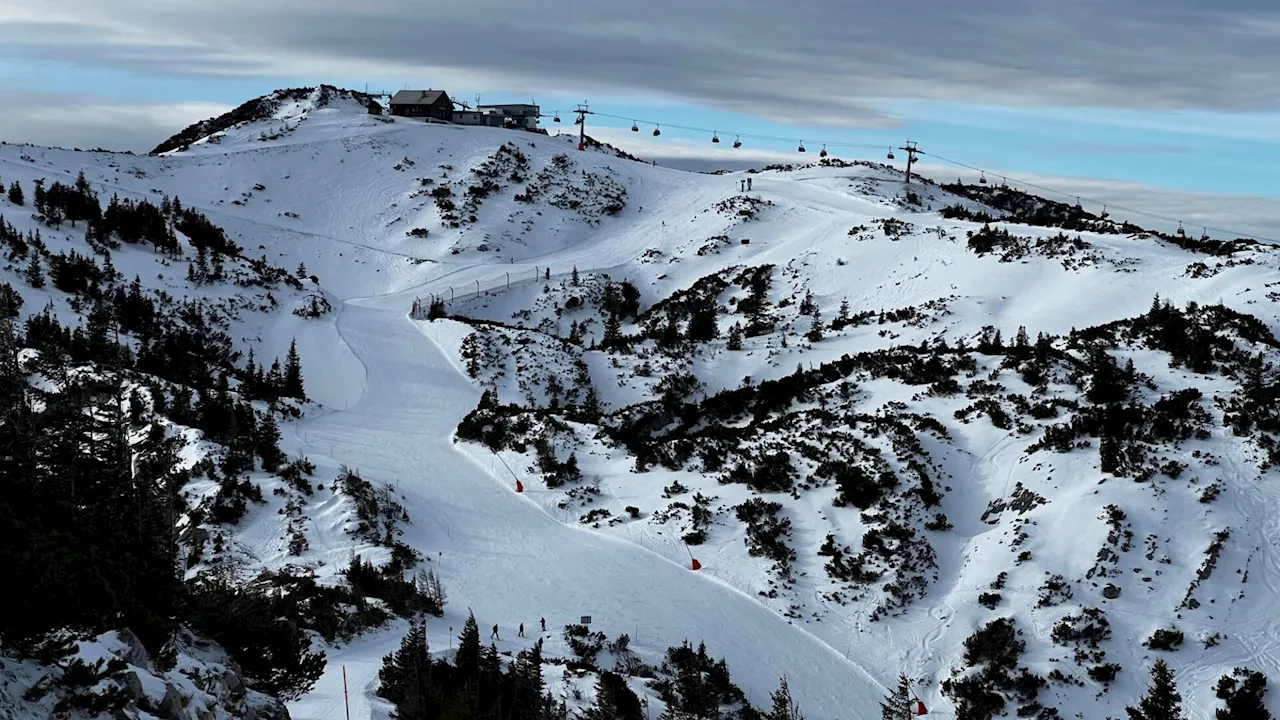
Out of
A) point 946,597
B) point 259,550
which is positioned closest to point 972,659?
point 946,597

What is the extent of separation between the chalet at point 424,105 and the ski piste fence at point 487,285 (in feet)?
158

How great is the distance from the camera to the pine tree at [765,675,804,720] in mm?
20484

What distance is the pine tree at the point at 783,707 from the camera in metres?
20.5

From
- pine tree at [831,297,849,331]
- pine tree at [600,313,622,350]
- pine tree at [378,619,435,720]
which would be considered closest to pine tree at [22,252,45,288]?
pine tree at [600,313,622,350]

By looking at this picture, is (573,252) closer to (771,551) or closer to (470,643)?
(771,551)

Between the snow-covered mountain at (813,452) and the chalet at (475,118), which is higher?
the chalet at (475,118)

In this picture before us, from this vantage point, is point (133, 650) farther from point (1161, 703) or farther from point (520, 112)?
point (520, 112)

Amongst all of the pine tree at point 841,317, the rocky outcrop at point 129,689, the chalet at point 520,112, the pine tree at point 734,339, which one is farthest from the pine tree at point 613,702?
the chalet at point 520,112

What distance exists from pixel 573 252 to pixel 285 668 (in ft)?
221

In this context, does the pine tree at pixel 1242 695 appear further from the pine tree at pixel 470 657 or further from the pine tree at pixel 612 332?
the pine tree at pixel 612 332

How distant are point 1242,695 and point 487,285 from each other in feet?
187

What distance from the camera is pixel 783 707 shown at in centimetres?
2053

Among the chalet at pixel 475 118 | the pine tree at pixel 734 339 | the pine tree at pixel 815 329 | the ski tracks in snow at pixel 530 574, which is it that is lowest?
the ski tracks in snow at pixel 530 574

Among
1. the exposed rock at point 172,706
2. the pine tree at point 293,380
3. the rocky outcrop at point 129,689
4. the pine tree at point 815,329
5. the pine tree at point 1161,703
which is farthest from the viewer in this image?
the pine tree at point 815,329
